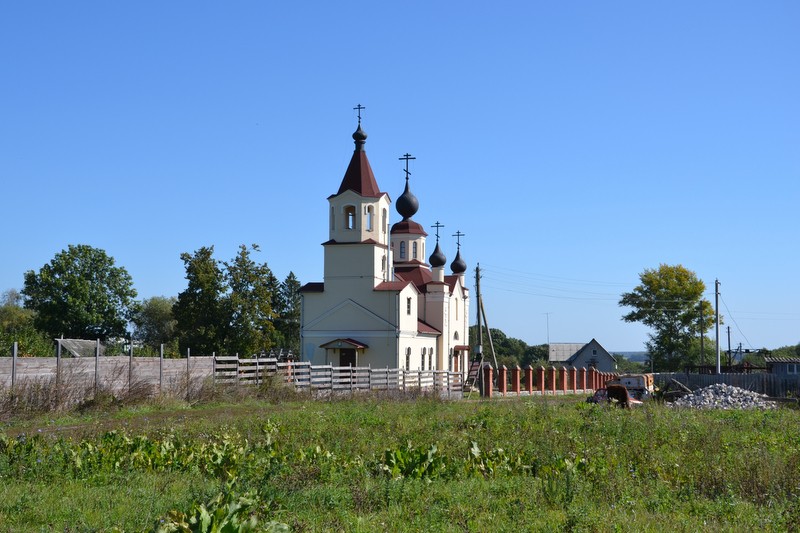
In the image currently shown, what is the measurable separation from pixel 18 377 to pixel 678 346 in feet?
190

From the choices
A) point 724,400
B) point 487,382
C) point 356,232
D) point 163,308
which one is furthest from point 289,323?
point 724,400

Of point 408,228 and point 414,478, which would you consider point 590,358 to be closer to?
point 408,228

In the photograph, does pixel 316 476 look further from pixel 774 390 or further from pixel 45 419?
pixel 774 390

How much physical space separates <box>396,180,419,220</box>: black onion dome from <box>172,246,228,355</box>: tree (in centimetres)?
1419

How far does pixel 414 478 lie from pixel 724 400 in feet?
62.8

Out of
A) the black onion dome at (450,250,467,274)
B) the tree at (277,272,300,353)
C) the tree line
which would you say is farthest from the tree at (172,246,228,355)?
the tree at (277,272,300,353)

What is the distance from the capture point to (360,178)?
48.2 metres

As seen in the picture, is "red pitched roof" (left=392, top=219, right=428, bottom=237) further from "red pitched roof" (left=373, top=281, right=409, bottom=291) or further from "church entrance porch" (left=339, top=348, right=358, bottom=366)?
"church entrance porch" (left=339, top=348, right=358, bottom=366)

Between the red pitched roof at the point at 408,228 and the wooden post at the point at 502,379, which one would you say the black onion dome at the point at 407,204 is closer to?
the red pitched roof at the point at 408,228

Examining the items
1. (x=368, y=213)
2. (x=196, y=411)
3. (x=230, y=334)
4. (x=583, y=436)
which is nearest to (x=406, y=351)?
(x=368, y=213)

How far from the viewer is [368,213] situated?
158 ft

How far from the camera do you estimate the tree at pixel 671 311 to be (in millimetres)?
68688

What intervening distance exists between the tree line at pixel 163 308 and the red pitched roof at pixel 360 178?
7761 millimetres

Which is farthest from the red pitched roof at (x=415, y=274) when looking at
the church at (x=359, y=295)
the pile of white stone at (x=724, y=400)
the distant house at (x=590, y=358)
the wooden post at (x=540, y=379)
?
the distant house at (x=590, y=358)
